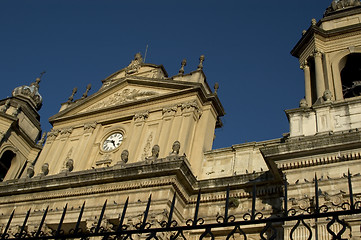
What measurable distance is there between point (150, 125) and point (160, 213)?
555 centimetres

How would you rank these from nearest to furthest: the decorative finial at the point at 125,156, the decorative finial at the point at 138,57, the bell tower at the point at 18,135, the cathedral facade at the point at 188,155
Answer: the cathedral facade at the point at 188,155
the decorative finial at the point at 125,156
the decorative finial at the point at 138,57
the bell tower at the point at 18,135

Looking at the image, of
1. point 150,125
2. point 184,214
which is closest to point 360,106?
point 184,214

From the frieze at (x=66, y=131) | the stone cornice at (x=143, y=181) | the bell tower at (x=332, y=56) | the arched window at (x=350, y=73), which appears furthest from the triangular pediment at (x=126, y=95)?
the arched window at (x=350, y=73)

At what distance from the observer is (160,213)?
12633mm

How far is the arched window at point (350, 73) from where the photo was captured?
15.4m

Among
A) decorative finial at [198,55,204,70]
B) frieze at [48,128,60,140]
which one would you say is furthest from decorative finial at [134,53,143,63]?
frieze at [48,128,60,140]

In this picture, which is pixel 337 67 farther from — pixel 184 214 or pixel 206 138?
pixel 184 214

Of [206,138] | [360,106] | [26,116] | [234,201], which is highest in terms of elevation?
[26,116]

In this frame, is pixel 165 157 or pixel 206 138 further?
pixel 206 138

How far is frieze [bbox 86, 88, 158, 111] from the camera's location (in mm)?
19047

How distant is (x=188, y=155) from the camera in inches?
611

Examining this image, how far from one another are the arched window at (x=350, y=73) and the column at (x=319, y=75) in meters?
1.21

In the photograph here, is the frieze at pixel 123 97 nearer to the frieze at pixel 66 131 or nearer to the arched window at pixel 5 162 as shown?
the frieze at pixel 66 131

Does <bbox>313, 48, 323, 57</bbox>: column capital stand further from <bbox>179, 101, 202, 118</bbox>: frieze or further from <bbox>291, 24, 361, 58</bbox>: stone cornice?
<bbox>179, 101, 202, 118</bbox>: frieze
